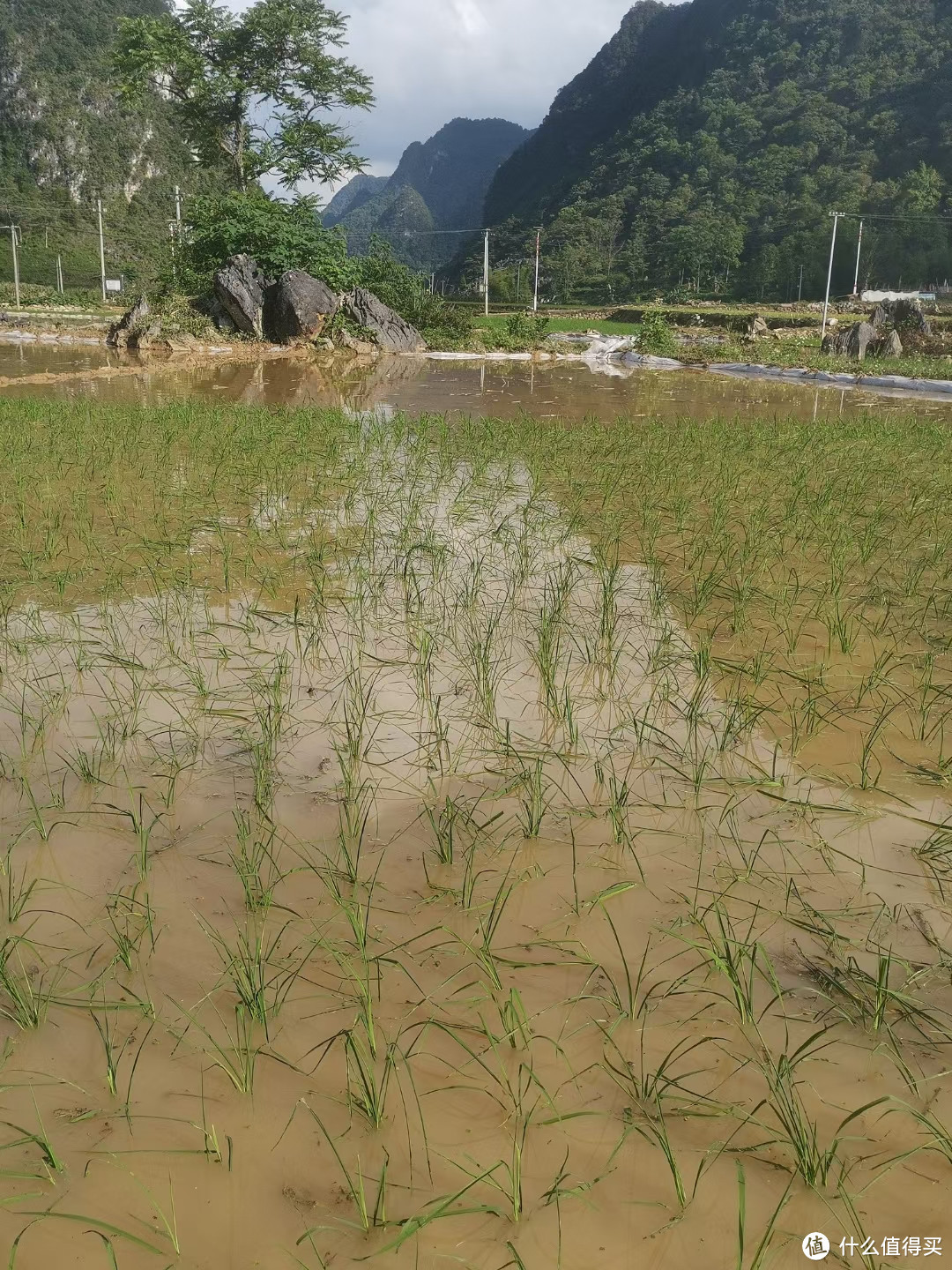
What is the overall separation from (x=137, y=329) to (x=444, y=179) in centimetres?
15453

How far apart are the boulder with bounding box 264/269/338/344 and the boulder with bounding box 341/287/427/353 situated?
90 centimetres

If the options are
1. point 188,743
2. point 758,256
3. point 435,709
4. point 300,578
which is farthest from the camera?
point 758,256

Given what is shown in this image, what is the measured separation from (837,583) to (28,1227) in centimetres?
333

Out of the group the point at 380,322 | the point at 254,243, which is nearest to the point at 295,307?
the point at 380,322

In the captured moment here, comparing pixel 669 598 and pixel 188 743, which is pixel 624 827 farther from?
pixel 669 598

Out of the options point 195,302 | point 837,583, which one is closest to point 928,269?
point 195,302

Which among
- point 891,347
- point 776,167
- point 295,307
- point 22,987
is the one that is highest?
point 776,167

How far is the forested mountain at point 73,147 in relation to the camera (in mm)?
61281

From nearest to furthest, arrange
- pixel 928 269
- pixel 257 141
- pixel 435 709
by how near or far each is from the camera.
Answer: pixel 435 709 → pixel 257 141 → pixel 928 269

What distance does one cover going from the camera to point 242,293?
19.6 m

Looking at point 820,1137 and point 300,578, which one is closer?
point 820,1137

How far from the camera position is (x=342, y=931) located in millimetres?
1789

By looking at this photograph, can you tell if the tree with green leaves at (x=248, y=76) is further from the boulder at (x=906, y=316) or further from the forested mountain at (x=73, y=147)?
the forested mountain at (x=73, y=147)

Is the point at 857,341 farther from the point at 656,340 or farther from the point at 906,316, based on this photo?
the point at 656,340
